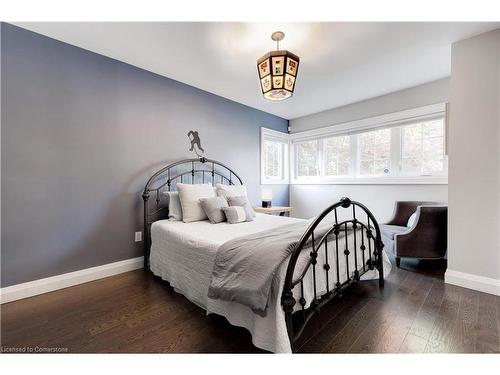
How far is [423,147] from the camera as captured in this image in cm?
334

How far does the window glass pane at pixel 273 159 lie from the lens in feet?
15.2

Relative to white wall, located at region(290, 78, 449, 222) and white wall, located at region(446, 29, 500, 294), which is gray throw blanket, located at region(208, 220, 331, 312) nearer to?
white wall, located at region(446, 29, 500, 294)

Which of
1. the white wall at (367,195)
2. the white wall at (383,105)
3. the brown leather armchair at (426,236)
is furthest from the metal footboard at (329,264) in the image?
the white wall at (383,105)

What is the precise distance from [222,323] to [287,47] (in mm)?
2610

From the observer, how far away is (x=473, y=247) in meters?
2.20

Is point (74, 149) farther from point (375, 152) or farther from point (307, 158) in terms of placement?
point (375, 152)

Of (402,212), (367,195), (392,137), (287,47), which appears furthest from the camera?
(367,195)

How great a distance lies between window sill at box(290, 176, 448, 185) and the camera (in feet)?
10.4

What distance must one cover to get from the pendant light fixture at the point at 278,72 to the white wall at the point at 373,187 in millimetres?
2513

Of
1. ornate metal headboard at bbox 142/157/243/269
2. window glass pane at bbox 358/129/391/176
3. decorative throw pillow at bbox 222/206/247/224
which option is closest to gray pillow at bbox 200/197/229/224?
decorative throw pillow at bbox 222/206/247/224

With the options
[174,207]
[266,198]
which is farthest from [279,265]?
[266,198]

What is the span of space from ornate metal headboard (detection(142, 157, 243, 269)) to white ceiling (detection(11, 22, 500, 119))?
118cm
